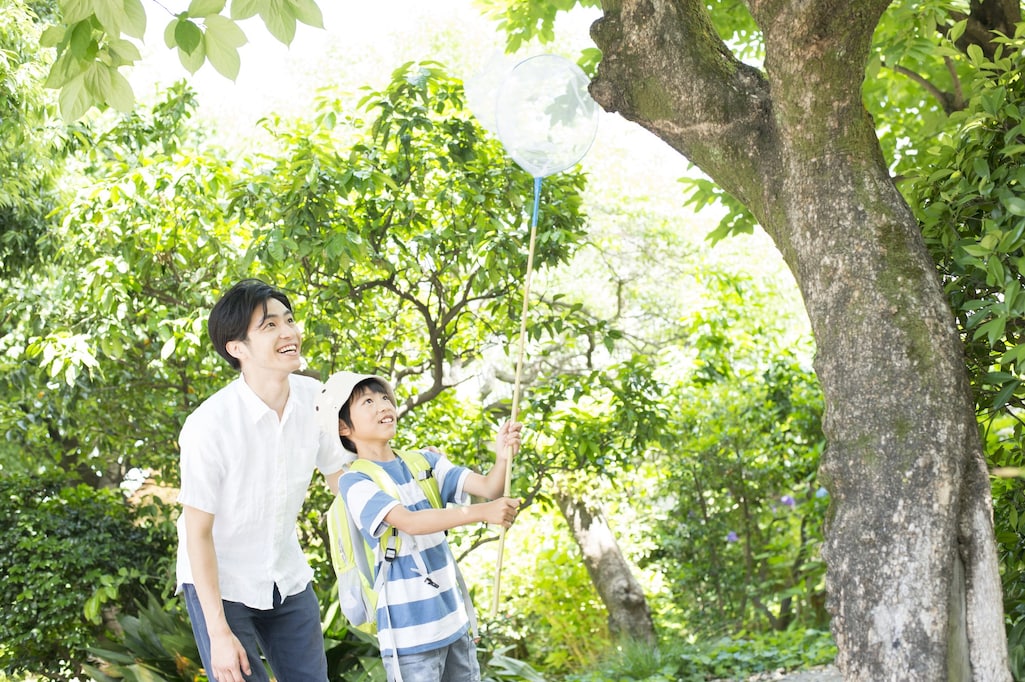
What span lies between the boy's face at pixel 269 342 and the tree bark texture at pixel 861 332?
1.20 metres

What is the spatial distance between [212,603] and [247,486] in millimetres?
305

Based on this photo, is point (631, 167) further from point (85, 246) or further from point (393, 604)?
point (393, 604)

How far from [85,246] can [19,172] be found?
160 centimetres

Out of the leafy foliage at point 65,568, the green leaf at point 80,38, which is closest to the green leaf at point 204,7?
the green leaf at point 80,38

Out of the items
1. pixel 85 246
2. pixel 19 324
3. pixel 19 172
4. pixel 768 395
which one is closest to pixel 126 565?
pixel 19 324

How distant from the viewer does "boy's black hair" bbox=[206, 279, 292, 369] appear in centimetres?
261

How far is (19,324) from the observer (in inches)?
206

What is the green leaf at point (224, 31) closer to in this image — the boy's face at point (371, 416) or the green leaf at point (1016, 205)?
the boy's face at point (371, 416)

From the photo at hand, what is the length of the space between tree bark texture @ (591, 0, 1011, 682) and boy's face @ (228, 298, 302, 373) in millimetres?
1205

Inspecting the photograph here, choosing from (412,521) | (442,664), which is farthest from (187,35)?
(442,664)

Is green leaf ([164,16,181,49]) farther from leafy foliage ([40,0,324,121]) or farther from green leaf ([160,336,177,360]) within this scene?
green leaf ([160,336,177,360])

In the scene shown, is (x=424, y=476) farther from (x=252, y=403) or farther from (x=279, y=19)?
(x=279, y=19)

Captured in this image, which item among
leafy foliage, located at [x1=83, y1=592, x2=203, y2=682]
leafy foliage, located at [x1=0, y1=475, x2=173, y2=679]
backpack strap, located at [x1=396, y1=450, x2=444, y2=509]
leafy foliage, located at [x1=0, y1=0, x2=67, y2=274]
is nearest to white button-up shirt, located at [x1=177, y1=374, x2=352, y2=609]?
backpack strap, located at [x1=396, y1=450, x2=444, y2=509]

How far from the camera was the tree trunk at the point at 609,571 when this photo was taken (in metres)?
6.99
